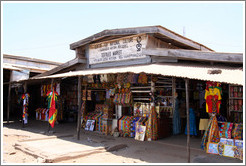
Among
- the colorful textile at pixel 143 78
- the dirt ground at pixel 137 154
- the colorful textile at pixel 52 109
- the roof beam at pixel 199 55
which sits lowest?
the dirt ground at pixel 137 154

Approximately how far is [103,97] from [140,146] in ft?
15.3

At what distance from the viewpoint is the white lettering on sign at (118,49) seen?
30.2 ft

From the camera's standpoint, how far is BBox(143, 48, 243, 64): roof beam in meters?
6.79

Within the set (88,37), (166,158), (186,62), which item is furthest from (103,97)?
(166,158)

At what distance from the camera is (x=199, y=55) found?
7.41 meters

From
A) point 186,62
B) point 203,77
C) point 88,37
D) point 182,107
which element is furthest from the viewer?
point 88,37

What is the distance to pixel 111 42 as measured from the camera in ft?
34.1

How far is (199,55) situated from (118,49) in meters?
3.91

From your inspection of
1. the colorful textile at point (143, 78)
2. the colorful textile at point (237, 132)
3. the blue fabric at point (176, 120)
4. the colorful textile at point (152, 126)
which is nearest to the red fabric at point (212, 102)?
the colorful textile at point (237, 132)

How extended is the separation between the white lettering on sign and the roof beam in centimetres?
63

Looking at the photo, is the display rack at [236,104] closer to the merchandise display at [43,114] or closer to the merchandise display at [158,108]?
the merchandise display at [158,108]

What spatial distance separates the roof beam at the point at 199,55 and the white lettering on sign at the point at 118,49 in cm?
63

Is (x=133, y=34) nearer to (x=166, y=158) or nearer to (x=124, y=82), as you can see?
(x=124, y=82)

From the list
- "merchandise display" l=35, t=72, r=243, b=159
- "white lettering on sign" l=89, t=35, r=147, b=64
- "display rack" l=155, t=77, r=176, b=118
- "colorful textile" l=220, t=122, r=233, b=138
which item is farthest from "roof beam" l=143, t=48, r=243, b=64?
"colorful textile" l=220, t=122, r=233, b=138
